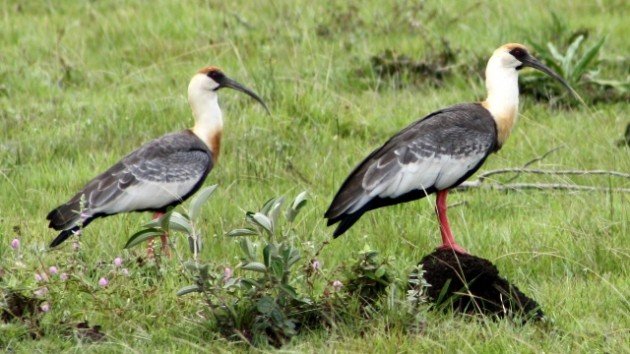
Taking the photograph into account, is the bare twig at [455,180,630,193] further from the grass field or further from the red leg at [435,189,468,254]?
the red leg at [435,189,468,254]

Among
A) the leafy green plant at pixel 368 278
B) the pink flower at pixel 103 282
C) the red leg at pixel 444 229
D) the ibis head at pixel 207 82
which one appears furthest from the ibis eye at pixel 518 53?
the pink flower at pixel 103 282

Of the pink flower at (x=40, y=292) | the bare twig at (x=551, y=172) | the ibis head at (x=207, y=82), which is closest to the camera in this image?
the pink flower at (x=40, y=292)

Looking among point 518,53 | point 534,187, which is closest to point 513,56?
point 518,53

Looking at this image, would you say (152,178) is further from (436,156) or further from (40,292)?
(40,292)

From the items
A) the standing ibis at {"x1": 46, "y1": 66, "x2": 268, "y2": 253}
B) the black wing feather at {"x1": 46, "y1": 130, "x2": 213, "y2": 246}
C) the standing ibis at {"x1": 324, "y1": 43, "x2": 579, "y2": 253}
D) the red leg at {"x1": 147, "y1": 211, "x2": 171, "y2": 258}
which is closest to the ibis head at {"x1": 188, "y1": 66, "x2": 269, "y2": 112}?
the standing ibis at {"x1": 46, "y1": 66, "x2": 268, "y2": 253}

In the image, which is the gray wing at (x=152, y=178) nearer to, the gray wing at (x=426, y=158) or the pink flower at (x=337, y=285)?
the gray wing at (x=426, y=158)

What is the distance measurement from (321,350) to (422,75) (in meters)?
5.11

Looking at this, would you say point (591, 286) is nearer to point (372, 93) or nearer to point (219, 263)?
point (219, 263)

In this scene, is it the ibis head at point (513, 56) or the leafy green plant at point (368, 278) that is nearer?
the leafy green plant at point (368, 278)

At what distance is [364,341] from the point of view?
213 inches

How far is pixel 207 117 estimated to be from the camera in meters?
8.16

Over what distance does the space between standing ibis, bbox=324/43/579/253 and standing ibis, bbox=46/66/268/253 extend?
1136 millimetres

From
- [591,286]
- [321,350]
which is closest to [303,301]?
[321,350]

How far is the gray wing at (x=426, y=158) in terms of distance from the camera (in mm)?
6836
